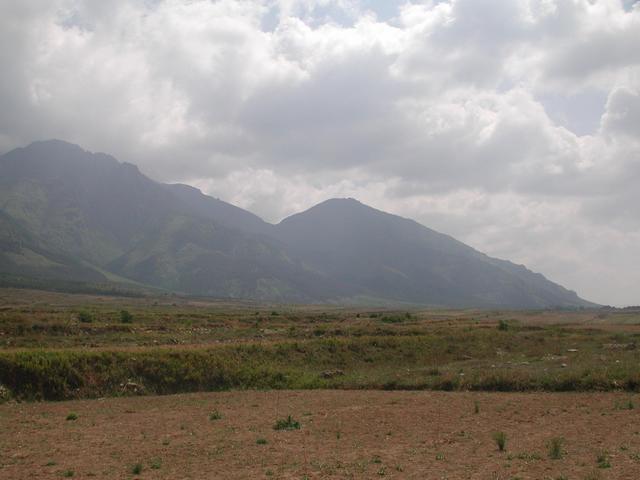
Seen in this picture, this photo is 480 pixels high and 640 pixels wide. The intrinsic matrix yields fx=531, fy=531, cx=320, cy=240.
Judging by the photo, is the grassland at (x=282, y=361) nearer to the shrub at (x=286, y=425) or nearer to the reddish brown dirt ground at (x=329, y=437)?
the reddish brown dirt ground at (x=329, y=437)

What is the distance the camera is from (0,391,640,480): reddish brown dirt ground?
16.7m

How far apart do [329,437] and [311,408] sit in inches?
287

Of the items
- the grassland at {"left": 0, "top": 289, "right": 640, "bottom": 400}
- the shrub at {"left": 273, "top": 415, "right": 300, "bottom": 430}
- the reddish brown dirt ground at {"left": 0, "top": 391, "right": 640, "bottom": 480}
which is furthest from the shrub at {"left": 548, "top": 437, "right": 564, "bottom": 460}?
the grassland at {"left": 0, "top": 289, "right": 640, "bottom": 400}

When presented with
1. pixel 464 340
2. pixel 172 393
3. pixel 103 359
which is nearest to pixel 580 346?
pixel 464 340

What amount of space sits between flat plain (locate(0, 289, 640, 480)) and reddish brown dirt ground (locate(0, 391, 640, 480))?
100mm

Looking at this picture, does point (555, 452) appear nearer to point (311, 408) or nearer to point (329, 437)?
point (329, 437)

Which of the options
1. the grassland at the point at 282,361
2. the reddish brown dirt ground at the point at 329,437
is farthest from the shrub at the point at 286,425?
the grassland at the point at 282,361

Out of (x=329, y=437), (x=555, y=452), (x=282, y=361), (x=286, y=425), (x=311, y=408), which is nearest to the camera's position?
(x=555, y=452)

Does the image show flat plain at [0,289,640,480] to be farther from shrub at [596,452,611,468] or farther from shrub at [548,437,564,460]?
shrub at [596,452,611,468]

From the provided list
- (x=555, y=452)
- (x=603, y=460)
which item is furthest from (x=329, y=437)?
(x=603, y=460)

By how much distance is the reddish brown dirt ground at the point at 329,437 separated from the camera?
16.7 meters

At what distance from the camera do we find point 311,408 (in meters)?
28.7

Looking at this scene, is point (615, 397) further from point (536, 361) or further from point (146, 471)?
point (146, 471)

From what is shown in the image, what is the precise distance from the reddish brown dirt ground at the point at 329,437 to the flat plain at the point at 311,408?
10 cm
